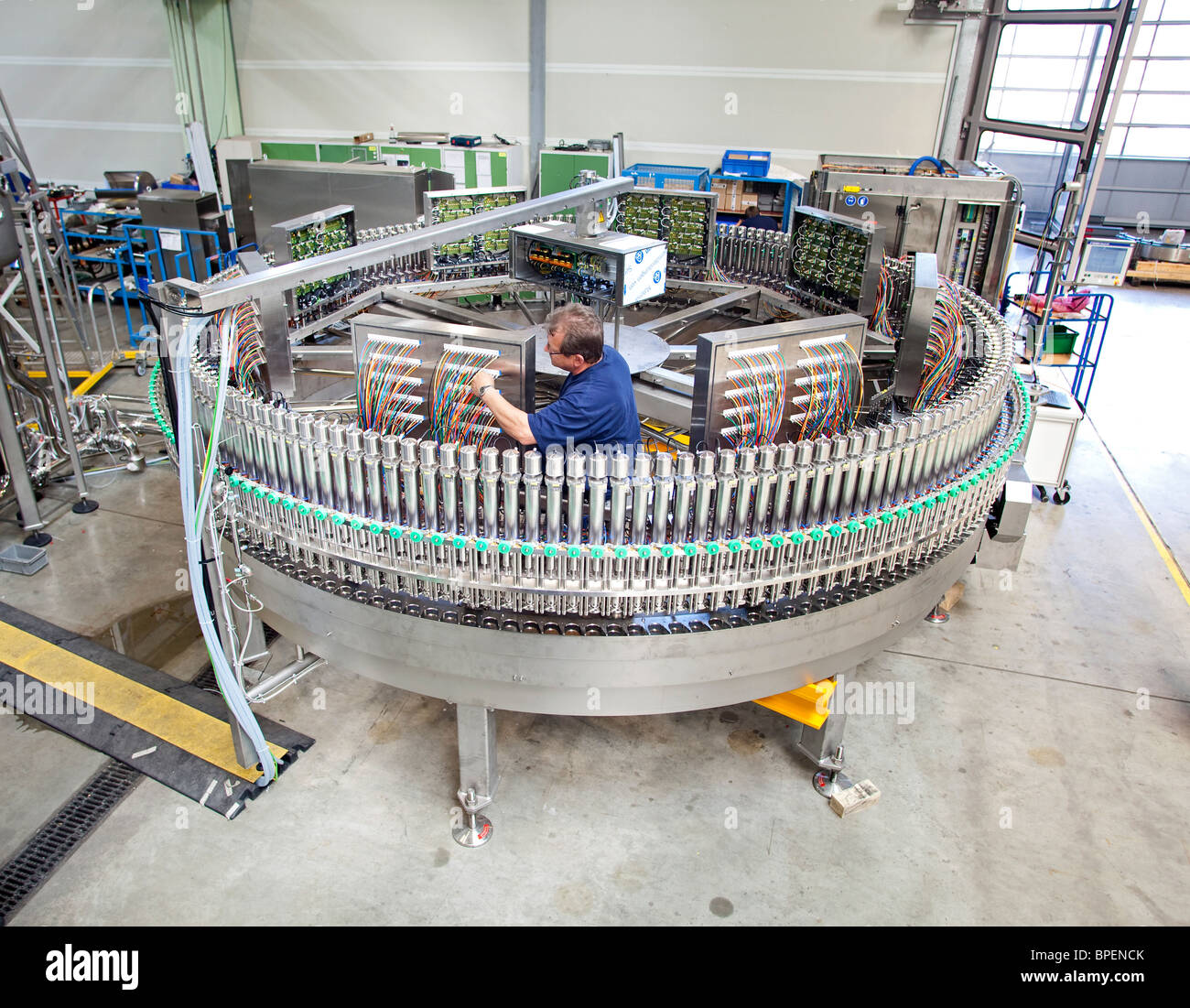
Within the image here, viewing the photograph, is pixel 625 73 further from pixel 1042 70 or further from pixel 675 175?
pixel 1042 70

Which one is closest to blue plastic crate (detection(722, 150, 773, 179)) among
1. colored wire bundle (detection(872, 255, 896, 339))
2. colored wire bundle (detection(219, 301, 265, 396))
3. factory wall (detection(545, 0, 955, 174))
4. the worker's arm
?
factory wall (detection(545, 0, 955, 174))

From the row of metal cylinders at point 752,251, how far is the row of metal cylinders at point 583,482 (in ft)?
10.2

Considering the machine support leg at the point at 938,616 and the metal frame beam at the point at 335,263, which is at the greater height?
the metal frame beam at the point at 335,263

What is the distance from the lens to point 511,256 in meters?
4.99

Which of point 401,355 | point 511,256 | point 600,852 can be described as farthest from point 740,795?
point 511,256

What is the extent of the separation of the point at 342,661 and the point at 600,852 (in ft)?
4.06

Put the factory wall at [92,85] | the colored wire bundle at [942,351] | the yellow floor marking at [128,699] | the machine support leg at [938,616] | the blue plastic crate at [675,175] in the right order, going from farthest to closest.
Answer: the factory wall at [92,85], the blue plastic crate at [675,175], the machine support leg at [938,616], the colored wire bundle at [942,351], the yellow floor marking at [128,699]

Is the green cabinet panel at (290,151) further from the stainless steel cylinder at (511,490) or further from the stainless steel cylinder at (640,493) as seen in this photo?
the stainless steel cylinder at (640,493)

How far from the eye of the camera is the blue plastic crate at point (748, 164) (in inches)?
396

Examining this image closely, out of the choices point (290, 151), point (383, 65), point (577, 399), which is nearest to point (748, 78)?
point (383, 65)

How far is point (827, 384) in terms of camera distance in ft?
11.5

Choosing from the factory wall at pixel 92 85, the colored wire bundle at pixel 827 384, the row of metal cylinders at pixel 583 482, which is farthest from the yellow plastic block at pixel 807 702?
the factory wall at pixel 92 85

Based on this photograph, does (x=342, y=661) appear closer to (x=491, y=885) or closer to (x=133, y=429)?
(x=491, y=885)

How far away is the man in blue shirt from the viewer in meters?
3.03
